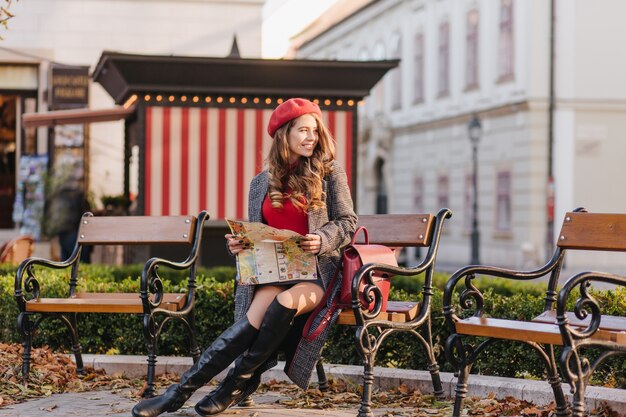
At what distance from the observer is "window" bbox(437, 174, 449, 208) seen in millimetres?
39438

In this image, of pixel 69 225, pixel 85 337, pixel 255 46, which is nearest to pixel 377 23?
pixel 255 46

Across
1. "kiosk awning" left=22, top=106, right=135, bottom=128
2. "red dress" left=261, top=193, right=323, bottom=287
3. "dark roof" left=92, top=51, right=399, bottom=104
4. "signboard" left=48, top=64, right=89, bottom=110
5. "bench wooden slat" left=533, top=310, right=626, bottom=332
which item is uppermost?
"signboard" left=48, top=64, right=89, bottom=110

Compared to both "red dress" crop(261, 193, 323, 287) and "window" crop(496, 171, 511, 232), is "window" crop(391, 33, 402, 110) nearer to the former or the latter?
"window" crop(496, 171, 511, 232)

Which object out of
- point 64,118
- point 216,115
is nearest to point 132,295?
point 216,115

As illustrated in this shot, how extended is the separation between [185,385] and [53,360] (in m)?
1.73

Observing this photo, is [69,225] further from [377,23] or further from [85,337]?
[377,23]

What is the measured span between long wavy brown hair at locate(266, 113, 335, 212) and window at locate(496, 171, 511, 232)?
28.8m

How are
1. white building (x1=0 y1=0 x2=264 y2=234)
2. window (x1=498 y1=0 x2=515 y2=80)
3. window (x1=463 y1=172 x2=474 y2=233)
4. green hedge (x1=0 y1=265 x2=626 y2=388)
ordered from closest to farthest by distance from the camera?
1. green hedge (x1=0 y1=265 x2=626 y2=388)
2. white building (x1=0 y1=0 x2=264 y2=234)
3. window (x1=498 y1=0 x2=515 y2=80)
4. window (x1=463 y1=172 x2=474 y2=233)

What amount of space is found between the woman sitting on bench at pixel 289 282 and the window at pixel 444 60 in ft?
110

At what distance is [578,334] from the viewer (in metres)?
5.18

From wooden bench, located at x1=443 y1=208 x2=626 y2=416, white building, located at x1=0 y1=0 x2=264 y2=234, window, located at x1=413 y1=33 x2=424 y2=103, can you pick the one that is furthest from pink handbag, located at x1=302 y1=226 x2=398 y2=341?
window, located at x1=413 y1=33 x2=424 y2=103

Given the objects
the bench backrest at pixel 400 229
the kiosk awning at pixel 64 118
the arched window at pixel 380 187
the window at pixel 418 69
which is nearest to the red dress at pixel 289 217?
the bench backrest at pixel 400 229

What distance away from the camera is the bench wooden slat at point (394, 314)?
609 cm

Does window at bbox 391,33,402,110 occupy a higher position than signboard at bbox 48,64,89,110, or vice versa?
window at bbox 391,33,402,110
